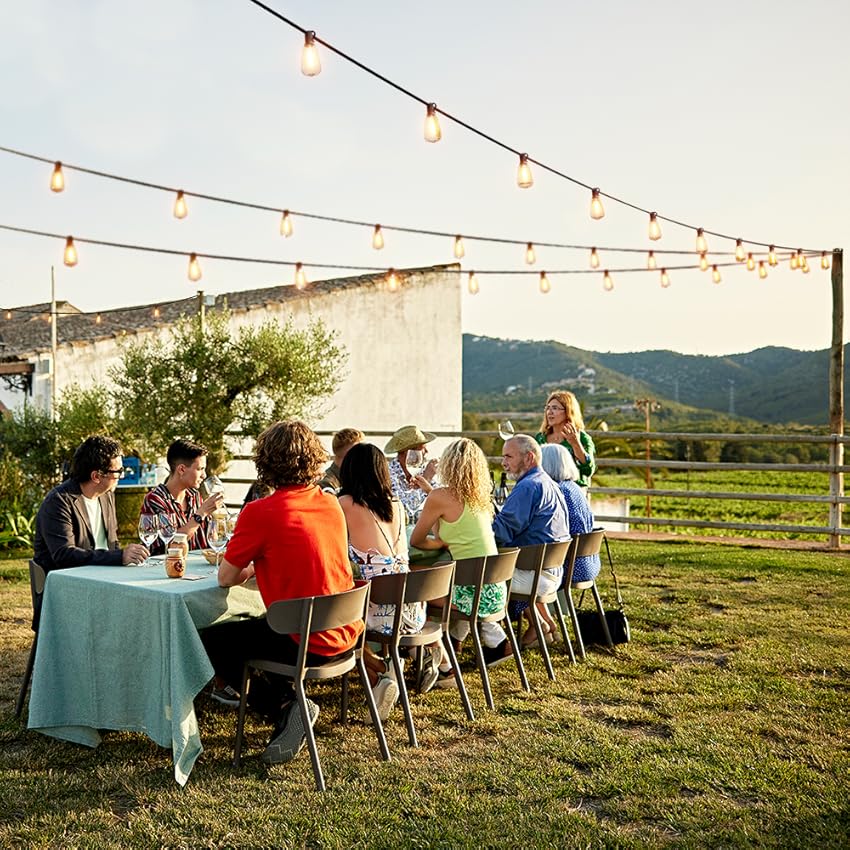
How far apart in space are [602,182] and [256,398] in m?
5.42

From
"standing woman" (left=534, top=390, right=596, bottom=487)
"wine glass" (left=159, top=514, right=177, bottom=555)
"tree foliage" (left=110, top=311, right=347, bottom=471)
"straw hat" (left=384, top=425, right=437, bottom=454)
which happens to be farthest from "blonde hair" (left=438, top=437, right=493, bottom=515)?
"tree foliage" (left=110, top=311, right=347, bottom=471)

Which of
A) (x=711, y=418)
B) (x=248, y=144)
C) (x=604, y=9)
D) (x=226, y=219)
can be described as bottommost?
(x=711, y=418)

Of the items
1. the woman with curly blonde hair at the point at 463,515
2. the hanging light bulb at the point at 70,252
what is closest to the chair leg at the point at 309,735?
the woman with curly blonde hair at the point at 463,515

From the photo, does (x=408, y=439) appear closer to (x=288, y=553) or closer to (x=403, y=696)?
(x=403, y=696)

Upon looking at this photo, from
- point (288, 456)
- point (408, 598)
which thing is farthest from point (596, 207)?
point (288, 456)

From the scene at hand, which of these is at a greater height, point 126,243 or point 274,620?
point 126,243

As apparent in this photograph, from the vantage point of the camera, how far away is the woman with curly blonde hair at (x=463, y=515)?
5297 millimetres

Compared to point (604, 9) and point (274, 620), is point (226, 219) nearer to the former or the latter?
point (604, 9)

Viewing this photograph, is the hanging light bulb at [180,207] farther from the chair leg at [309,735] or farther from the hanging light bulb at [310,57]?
the chair leg at [309,735]

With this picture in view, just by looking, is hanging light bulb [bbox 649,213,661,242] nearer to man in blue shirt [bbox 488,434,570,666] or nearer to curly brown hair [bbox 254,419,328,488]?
man in blue shirt [bbox 488,434,570,666]

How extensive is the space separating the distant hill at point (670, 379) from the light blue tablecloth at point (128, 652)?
6750cm

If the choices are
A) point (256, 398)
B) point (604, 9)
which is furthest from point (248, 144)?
point (604, 9)

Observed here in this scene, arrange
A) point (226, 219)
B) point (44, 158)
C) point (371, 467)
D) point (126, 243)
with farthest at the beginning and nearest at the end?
point (226, 219), point (126, 243), point (44, 158), point (371, 467)

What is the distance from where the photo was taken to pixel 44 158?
7.20 meters
